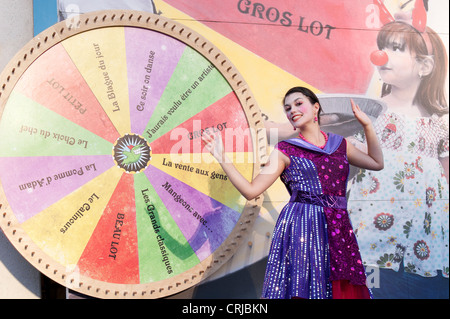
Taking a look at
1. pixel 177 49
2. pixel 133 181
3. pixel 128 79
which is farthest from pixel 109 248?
pixel 177 49

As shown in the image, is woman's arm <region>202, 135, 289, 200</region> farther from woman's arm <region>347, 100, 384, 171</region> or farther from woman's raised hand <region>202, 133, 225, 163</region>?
woman's arm <region>347, 100, 384, 171</region>

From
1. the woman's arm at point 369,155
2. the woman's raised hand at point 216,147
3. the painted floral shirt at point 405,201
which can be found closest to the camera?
the woman's raised hand at point 216,147

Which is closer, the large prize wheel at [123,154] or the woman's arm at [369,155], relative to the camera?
the woman's arm at [369,155]

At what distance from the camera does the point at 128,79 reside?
254cm

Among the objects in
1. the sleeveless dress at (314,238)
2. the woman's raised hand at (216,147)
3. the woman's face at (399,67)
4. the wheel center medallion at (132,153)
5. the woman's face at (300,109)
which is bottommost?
the sleeveless dress at (314,238)

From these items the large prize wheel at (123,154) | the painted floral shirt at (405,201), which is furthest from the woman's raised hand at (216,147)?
the painted floral shirt at (405,201)

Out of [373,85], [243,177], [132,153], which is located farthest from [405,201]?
[132,153]

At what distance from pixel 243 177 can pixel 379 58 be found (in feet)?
4.17

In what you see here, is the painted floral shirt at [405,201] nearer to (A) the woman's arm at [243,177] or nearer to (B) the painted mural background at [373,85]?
(B) the painted mural background at [373,85]

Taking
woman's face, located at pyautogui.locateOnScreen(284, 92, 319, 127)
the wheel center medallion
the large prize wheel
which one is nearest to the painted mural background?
the large prize wheel

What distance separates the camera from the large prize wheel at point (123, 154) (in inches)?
95.0

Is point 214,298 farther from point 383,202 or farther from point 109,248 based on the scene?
point 383,202

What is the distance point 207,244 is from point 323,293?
68cm
